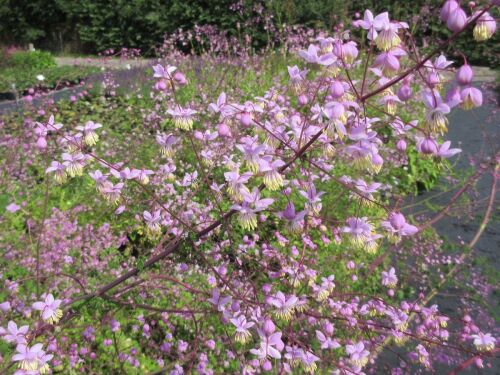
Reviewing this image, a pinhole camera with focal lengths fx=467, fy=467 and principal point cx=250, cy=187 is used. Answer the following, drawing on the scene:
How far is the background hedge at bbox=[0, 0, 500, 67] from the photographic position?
10.1 metres

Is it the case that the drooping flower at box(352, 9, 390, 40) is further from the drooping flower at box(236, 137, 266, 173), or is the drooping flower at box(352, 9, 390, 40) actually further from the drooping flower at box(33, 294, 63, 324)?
the drooping flower at box(33, 294, 63, 324)

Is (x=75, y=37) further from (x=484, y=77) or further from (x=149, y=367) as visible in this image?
(x=149, y=367)

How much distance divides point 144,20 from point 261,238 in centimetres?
1212

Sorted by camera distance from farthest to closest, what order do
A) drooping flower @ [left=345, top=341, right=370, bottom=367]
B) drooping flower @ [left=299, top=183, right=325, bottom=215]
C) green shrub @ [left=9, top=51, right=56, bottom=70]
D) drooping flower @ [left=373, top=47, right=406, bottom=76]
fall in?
green shrub @ [left=9, top=51, right=56, bottom=70]
drooping flower @ [left=345, top=341, right=370, bottom=367]
drooping flower @ [left=299, top=183, right=325, bottom=215]
drooping flower @ [left=373, top=47, right=406, bottom=76]

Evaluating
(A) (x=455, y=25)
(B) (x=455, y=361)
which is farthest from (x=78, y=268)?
(A) (x=455, y=25)

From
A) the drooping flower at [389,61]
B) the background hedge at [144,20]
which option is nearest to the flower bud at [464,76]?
the drooping flower at [389,61]

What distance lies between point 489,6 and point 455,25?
2.3 inches

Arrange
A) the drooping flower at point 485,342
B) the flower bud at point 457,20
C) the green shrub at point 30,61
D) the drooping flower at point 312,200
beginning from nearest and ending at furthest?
1. the flower bud at point 457,20
2. the drooping flower at point 312,200
3. the drooping flower at point 485,342
4. the green shrub at point 30,61

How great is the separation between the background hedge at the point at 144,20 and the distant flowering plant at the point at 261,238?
559 cm

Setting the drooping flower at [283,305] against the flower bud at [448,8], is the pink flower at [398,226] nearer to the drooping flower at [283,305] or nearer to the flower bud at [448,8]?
the drooping flower at [283,305]

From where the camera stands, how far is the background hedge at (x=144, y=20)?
398 inches

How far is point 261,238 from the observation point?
3.02m

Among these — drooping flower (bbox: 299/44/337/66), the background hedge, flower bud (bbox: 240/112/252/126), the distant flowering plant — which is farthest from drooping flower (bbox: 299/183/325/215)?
the background hedge

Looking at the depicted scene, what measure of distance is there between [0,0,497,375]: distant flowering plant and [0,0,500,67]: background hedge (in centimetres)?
559
